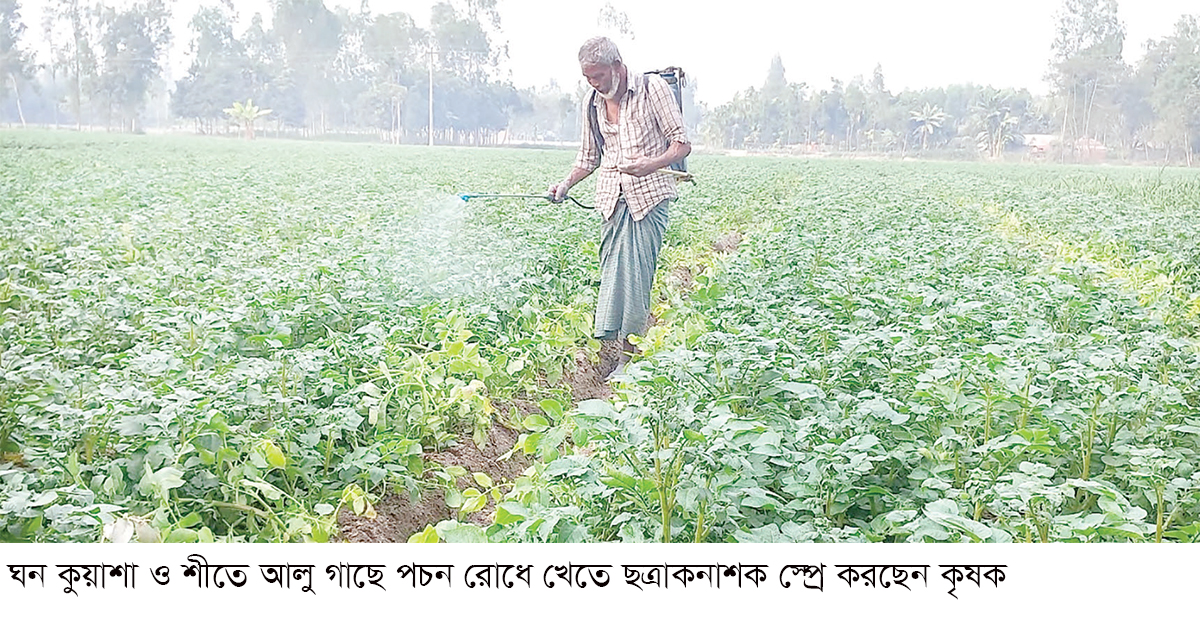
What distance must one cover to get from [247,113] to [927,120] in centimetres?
202

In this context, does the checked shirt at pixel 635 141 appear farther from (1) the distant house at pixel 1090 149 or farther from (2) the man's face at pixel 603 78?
(1) the distant house at pixel 1090 149

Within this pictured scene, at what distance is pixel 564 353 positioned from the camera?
135 inches

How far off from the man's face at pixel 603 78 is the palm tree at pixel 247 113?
3.25 ft

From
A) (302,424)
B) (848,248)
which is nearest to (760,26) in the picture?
(848,248)

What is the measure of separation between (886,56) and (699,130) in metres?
0.57

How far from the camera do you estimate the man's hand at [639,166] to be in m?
3.21

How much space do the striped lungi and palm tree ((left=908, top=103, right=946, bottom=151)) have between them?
80 centimetres

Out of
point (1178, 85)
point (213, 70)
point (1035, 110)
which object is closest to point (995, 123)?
point (1035, 110)

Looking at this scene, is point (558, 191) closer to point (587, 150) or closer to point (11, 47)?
point (587, 150)

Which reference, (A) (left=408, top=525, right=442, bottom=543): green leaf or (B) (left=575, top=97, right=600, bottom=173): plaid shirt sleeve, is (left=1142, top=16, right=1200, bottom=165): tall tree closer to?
(B) (left=575, top=97, right=600, bottom=173): plaid shirt sleeve

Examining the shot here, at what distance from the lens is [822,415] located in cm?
228

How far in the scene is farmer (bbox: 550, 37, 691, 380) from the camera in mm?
3160

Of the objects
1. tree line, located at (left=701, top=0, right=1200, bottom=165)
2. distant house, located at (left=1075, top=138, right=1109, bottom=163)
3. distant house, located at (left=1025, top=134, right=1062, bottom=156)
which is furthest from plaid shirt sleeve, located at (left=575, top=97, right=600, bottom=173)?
distant house, located at (left=1075, top=138, right=1109, bottom=163)
